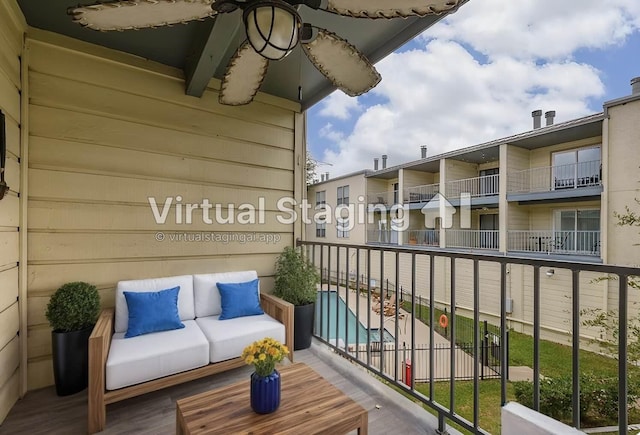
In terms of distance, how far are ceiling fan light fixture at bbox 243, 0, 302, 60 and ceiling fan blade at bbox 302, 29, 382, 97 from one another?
240 mm

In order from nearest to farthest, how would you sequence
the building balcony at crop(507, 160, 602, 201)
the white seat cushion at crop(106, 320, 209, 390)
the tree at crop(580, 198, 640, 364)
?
the white seat cushion at crop(106, 320, 209, 390) < the tree at crop(580, 198, 640, 364) < the building balcony at crop(507, 160, 602, 201)

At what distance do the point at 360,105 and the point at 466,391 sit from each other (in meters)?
11.6

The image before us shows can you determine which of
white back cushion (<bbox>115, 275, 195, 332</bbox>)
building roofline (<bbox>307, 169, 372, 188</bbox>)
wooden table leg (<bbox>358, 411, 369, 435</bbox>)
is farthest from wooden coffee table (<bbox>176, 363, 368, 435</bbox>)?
building roofline (<bbox>307, 169, 372, 188</bbox>)

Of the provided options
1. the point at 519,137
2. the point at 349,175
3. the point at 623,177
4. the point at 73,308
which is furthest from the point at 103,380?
the point at 349,175

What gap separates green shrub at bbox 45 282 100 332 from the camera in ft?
6.74

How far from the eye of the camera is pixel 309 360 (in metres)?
2.69

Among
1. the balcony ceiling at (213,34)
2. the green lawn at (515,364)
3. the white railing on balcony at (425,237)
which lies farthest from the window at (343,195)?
the balcony ceiling at (213,34)

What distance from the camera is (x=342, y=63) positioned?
1.62m

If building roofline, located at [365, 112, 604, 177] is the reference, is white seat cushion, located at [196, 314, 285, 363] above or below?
below

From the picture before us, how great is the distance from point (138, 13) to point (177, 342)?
1.95 m

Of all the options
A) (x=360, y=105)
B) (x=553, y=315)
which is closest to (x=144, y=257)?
(x=553, y=315)

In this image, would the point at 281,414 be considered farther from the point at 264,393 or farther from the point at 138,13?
the point at 138,13

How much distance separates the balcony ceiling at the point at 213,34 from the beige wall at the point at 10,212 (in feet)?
0.76

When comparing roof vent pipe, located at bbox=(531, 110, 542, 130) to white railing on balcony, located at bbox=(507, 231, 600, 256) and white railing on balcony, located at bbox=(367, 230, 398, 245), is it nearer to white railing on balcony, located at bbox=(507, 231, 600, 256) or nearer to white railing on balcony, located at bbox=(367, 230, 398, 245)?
white railing on balcony, located at bbox=(507, 231, 600, 256)
